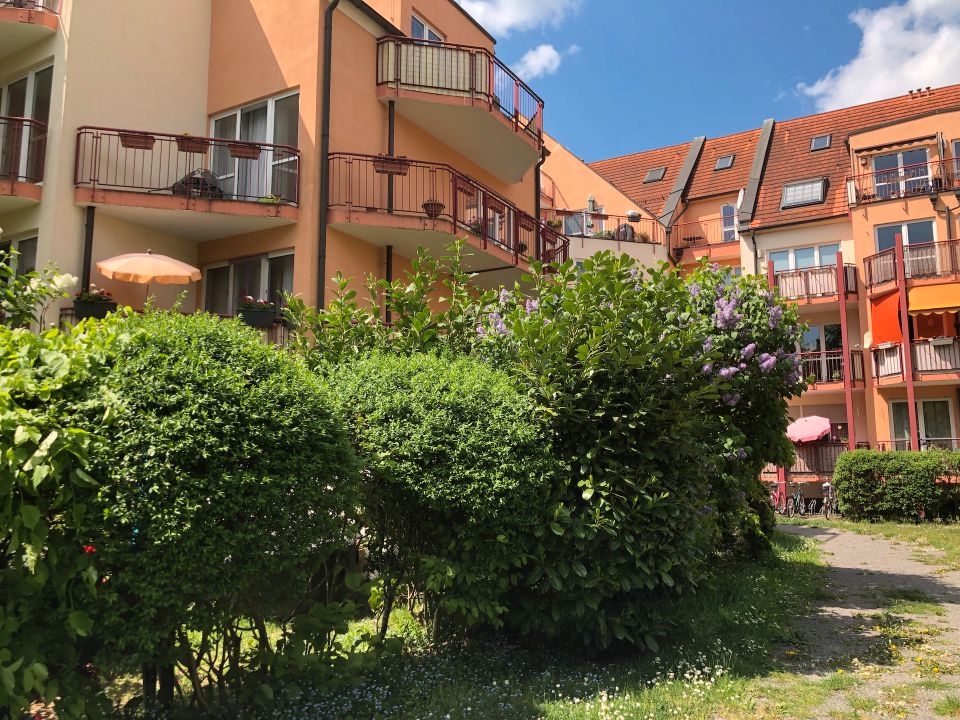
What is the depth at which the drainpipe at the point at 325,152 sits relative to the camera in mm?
14469

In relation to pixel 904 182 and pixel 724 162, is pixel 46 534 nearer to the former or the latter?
pixel 904 182

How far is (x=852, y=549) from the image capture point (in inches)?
576

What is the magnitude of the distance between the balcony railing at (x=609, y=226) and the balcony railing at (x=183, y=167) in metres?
14.9

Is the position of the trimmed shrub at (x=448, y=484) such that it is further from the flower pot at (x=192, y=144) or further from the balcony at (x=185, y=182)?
the flower pot at (x=192, y=144)

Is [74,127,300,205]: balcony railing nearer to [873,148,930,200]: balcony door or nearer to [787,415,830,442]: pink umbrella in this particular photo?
[787,415,830,442]: pink umbrella

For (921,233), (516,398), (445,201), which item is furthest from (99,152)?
(921,233)

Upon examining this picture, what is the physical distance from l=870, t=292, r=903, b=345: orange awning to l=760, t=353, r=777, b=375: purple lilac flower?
20685 millimetres

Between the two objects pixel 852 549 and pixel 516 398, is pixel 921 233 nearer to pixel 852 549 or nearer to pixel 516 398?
pixel 852 549

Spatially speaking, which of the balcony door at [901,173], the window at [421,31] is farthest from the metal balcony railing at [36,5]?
the balcony door at [901,173]

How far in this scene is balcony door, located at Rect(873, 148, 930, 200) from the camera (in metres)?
28.4

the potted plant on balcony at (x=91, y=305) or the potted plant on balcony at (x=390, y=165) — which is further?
the potted plant on balcony at (x=390, y=165)

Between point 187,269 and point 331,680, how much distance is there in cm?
994

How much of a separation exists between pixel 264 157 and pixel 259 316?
3735 millimetres

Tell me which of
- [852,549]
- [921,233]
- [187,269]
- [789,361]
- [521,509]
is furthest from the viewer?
[921,233]
